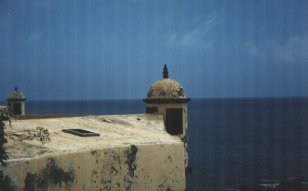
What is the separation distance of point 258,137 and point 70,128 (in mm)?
60111

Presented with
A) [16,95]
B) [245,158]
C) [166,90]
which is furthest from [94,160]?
[245,158]

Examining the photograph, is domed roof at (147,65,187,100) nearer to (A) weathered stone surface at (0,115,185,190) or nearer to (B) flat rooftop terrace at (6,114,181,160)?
(B) flat rooftop terrace at (6,114,181,160)

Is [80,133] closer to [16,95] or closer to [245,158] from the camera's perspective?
[16,95]

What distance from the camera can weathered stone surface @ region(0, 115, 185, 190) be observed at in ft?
26.2

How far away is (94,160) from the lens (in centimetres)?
888

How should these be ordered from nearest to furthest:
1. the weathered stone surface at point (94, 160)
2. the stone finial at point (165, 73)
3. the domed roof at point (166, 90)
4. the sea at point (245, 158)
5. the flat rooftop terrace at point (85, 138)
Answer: the weathered stone surface at point (94, 160)
the flat rooftop terrace at point (85, 138)
the domed roof at point (166, 90)
the stone finial at point (165, 73)
the sea at point (245, 158)

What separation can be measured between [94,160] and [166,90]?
6.58m

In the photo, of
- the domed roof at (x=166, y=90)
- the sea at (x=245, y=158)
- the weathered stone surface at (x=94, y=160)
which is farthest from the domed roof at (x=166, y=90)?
the sea at (x=245, y=158)

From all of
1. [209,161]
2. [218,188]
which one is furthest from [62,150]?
[209,161]

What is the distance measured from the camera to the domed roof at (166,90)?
15.0 meters

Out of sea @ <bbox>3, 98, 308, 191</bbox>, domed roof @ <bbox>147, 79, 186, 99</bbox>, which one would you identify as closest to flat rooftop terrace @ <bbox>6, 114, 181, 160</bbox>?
domed roof @ <bbox>147, 79, 186, 99</bbox>

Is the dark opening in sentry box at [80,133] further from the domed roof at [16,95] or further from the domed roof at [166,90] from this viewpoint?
the domed roof at [16,95]

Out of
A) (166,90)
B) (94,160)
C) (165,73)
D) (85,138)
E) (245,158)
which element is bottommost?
(245,158)

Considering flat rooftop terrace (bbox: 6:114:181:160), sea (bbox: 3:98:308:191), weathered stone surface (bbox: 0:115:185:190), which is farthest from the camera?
sea (bbox: 3:98:308:191)
